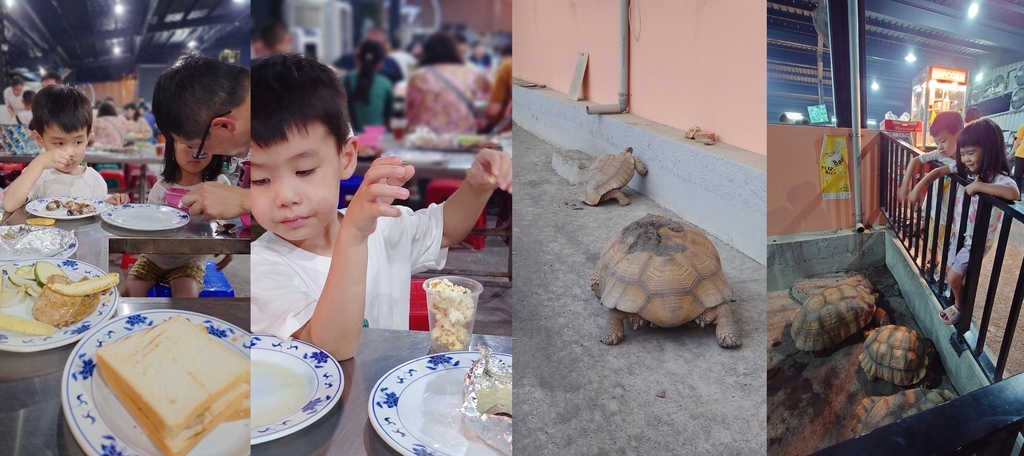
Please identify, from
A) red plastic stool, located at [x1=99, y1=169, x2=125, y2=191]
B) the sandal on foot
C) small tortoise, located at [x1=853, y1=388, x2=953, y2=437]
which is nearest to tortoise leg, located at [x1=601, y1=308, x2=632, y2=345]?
small tortoise, located at [x1=853, y1=388, x2=953, y2=437]

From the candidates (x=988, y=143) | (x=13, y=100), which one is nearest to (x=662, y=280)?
(x=988, y=143)

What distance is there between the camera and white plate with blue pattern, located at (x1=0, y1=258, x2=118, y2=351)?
67 cm

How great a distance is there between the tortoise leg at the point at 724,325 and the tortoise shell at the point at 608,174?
0.83 ft

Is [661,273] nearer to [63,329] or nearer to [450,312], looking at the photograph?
[450,312]

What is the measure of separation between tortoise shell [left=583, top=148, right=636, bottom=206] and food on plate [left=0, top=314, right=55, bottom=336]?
0.68m

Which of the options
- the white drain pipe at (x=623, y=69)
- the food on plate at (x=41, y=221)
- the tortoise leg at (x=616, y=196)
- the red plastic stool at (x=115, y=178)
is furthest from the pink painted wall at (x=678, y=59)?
the food on plate at (x=41, y=221)

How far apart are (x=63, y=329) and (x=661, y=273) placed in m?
0.86

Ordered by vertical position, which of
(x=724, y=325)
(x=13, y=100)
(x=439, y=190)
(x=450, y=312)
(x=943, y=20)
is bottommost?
(x=724, y=325)

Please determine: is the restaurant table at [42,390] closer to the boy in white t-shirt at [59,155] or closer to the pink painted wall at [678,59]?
the boy in white t-shirt at [59,155]

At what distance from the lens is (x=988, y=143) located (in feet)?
2.93

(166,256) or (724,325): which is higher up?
(166,256)

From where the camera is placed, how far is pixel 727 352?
98cm

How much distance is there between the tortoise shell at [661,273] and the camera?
0.98 m

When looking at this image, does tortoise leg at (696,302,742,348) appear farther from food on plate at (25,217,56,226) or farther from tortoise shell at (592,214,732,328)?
food on plate at (25,217,56,226)
